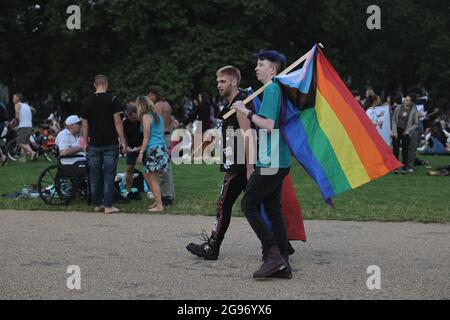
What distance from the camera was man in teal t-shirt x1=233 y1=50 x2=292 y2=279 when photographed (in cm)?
638

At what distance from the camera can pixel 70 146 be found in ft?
38.9

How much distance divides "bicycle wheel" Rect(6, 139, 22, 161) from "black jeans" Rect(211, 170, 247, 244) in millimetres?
15158

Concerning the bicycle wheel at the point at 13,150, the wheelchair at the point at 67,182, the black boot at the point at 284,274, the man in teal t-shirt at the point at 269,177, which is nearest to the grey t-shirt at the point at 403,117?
the wheelchair at the point at 67,182

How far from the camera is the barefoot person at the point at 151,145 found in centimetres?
1084

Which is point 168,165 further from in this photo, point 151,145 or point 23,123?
point 23,123

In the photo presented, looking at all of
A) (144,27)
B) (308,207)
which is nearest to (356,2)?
(144,27)

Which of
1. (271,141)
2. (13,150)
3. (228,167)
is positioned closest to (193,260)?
(228,167)

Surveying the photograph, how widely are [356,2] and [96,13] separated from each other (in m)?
14.1

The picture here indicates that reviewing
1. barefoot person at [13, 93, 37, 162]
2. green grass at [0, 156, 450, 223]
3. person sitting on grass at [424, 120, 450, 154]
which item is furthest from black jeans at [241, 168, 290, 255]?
person sitting on grass at [424, 120, 450, 154]

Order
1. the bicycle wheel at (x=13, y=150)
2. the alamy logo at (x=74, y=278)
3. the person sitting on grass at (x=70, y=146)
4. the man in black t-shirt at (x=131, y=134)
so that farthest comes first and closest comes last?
the bicycle wheel at (x=13, y=150) < the man in black t-shirt at (x=131, y=134) < the person sitting on grass at (x=70, y=146) < the alamy logo at (x=74, y=278)

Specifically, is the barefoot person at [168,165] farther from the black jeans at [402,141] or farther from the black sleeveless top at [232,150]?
the black jeans at [402,141]

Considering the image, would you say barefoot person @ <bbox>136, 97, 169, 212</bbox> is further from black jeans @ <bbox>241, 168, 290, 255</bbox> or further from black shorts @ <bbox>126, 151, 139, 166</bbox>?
black jeans @ <bbox>241, 168, 290, 255</bbox>

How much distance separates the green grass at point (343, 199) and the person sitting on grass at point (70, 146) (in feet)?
2.25
